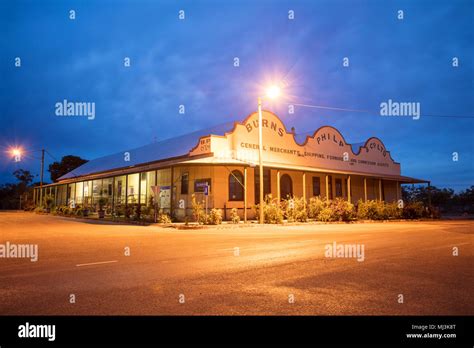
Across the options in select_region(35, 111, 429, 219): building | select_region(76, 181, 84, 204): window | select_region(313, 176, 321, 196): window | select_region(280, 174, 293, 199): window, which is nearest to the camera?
select_region(35, 111, 429, 219): building

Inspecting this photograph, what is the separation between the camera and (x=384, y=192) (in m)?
40.1

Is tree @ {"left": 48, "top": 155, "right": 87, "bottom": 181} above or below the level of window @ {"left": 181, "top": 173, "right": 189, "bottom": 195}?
above

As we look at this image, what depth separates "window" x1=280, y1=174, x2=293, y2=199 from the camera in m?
30.0

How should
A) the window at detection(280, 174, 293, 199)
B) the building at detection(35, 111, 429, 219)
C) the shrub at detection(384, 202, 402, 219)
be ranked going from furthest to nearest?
the window at detection(280, 174, 293, 199) → the shrub at detection(384, 202, 402, 219) → the building at detection(35, 111, 429, 219)

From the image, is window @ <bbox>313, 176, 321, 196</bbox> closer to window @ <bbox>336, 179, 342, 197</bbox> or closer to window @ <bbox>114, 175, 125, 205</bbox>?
window @ <bbox>336, 179, 342, 197</bbox>

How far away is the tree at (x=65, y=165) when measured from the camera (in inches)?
2808

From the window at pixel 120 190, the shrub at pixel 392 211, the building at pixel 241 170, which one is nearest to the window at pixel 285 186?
the building at pixel 241 170

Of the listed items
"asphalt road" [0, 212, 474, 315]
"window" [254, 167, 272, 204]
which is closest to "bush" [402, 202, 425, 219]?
"window" [254, 167, 272, 204]

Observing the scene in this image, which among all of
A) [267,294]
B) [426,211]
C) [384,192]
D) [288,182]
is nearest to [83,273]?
[267,294]

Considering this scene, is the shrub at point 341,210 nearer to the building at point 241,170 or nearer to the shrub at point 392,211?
the building at point 241,170

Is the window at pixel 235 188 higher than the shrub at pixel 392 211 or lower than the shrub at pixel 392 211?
higher

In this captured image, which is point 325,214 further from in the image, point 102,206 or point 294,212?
point 102,206

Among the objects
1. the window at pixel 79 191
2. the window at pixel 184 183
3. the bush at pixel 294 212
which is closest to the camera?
the bush at pixel 294 212
